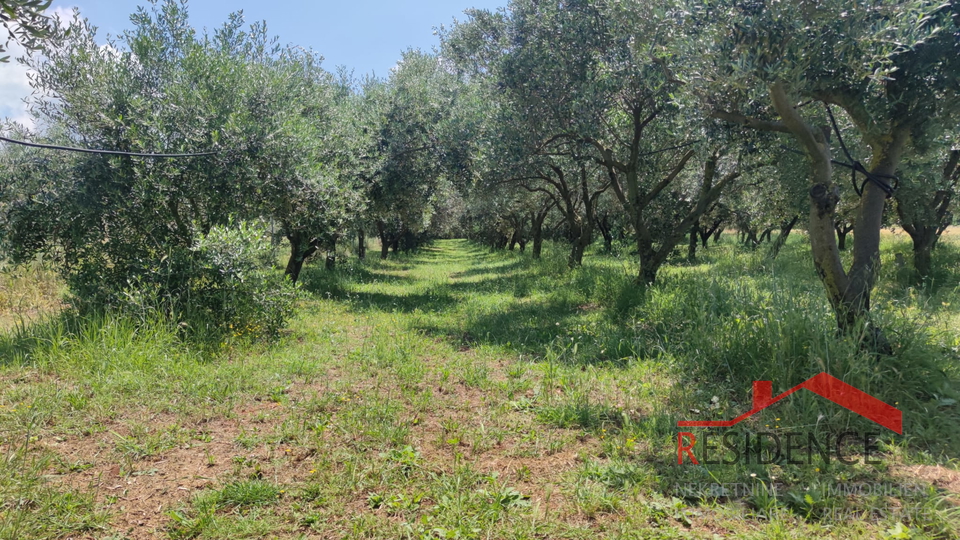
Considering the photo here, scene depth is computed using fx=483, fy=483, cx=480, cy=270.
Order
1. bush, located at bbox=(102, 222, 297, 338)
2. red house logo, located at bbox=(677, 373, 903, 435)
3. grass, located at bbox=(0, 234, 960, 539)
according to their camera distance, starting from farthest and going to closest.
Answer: bush, located at bbox=(102, 222, 297, 338) → red house logo, located at bbox=(677, 373, 903, 435) → grass, located at bbox=(0, 234, 960, 539)

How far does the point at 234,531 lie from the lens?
9.52 ft

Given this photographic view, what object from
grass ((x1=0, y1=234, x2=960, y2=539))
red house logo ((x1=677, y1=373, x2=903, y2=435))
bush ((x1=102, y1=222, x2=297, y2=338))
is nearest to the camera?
grass ((x1=0, y1=234, x2=960, y2=539))

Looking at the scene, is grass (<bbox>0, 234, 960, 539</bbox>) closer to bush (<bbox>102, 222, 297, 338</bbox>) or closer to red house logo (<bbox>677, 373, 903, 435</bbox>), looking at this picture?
red house logo (<bbox>677, 373, 903, 435</bbox>)

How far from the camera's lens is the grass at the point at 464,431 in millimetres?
2961

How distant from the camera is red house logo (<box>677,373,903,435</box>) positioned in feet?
13.0

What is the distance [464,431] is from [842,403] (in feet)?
10.6

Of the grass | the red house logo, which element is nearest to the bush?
the grass

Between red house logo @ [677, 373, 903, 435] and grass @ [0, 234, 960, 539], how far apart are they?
8cm

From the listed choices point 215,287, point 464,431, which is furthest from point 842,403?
point 215,287

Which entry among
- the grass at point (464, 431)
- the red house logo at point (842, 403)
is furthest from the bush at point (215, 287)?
the red house logo at point (842, 403)

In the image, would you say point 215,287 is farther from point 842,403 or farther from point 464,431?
point 842,403

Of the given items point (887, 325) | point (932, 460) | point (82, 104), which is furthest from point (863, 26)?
point (82, 104)

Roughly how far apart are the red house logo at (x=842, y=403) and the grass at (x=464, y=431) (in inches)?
3.1

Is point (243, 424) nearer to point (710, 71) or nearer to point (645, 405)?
point (645, 405)
